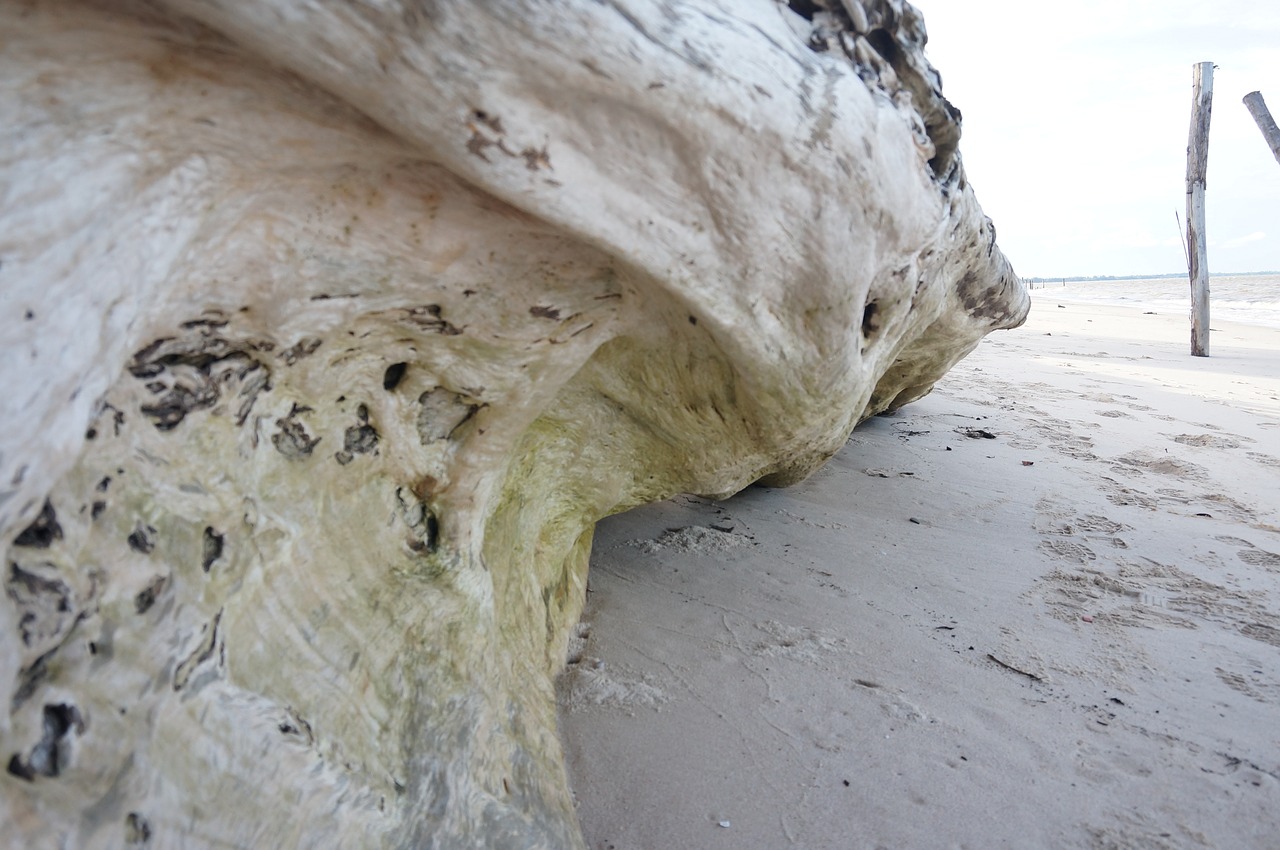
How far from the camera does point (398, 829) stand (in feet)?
4.51

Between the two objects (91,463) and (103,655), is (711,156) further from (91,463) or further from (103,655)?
(103,655)

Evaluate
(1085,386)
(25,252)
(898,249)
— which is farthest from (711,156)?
(1085,386)

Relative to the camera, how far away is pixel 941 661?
→ 7.81 feet

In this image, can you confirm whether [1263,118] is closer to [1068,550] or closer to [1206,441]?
[1206,441]

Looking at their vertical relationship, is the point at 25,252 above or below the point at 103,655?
above

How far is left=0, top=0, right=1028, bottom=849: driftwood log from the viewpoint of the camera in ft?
3.20

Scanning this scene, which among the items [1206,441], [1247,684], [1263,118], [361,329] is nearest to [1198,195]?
[1263,118]

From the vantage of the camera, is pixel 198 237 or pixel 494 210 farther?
pixel 494 210

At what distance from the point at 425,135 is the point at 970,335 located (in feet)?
11.0

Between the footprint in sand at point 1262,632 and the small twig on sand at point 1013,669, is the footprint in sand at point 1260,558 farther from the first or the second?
the small twig on sand at point 1013,669

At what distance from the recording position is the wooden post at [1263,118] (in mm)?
7566

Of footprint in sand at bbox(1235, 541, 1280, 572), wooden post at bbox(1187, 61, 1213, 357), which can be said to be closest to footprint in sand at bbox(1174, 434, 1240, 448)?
footprint in sand at bbox(1235, 541, 1280, 572)

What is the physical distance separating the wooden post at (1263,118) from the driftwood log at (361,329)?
313 inches

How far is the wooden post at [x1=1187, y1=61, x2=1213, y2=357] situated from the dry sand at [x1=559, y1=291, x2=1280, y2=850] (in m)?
5.88
